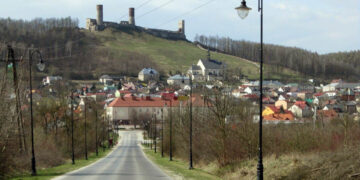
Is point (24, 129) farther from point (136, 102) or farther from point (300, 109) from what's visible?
point (136, 102)

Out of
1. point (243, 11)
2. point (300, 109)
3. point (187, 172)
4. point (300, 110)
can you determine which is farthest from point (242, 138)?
point (300, 109)

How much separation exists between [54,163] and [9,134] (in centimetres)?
1633

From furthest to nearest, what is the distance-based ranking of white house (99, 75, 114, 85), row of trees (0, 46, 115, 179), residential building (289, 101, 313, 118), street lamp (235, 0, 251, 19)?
white house (99, 75, 114, 85) → residential building (289, 101, 313, 118) → row of trees (0, 46, 115, 179) → street lamp (235, 0, 251, 19)

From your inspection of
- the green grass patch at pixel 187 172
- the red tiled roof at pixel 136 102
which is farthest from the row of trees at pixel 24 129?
the red tiled roof at pixel 136 102

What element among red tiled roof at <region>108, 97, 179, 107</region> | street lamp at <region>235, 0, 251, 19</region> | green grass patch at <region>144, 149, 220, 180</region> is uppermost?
street lamp at <region>235, 0, 251, 19</region>

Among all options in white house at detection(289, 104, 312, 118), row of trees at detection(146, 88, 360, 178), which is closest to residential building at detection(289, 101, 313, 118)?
white house at detection(289, 104, 312, 118)

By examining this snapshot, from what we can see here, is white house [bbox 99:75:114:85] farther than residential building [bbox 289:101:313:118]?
Yes

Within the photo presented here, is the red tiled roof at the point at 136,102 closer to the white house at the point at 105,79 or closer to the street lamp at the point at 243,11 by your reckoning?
the white house at the point at 105,79

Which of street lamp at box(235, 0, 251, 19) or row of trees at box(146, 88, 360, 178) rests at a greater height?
street lamp at box(235, 0, 251, 19)

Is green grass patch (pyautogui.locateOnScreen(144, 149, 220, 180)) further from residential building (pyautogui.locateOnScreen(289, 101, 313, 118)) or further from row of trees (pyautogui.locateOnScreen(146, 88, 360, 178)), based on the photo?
residential building (pyautogui.locateOnScreen(289, 101, 313, 118))

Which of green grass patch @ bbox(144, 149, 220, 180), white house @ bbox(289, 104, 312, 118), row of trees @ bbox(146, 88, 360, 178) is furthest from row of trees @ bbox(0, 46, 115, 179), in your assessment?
white house @ bbox(289, 104, 312, 118)

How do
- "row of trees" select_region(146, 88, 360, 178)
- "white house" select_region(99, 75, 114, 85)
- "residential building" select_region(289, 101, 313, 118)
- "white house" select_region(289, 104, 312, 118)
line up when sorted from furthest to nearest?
1. "white house" select_region(99, 75, 114, 85)
2. "residential building" select_region(289, 101, 313, 118)
3. "white house" select_region(289, 104, 312, 118)
4. "row of trees" select_region(146, 88, 360, 178)

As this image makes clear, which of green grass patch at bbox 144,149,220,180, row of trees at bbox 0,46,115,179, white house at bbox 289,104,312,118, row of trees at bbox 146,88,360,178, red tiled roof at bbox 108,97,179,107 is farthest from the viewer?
red tiled roof at bbox 108,97,179,107

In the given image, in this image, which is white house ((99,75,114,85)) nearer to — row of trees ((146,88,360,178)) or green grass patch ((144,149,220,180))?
row of trees ((146,88,360,178))
